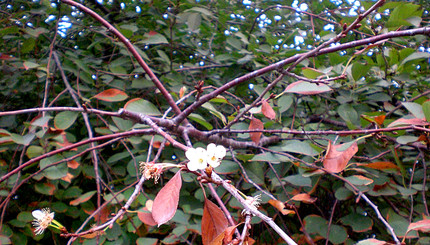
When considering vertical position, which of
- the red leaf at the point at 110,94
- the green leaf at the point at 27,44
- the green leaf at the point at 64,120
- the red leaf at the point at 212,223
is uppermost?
the red leaf at the point at 212,223

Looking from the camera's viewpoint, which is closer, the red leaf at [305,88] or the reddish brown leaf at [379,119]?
the red leaf at [305,88]

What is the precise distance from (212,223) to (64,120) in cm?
66

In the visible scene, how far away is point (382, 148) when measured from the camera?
0.99 metres

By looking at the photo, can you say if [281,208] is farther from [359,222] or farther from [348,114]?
[348,114]

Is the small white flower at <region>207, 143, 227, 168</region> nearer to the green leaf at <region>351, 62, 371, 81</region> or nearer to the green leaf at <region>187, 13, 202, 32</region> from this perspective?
the green leaf at <region>351, 62, 371, 81</region>

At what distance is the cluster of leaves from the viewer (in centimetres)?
76

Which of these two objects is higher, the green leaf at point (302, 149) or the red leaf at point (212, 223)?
the red leaf at point (212, 223)

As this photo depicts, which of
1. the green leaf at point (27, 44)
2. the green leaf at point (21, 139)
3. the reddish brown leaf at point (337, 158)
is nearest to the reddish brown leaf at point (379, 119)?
the reddish brown leaf at point (337, 158)

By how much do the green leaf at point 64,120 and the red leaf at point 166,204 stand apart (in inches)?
23.5

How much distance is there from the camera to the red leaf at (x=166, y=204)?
415 mm

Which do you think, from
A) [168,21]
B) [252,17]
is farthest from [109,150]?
[252,17]

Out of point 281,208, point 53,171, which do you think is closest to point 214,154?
point 281,208

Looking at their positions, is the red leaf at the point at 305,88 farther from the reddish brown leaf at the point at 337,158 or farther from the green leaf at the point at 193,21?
the green leaf at the point at 193,21

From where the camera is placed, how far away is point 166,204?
42 cm
